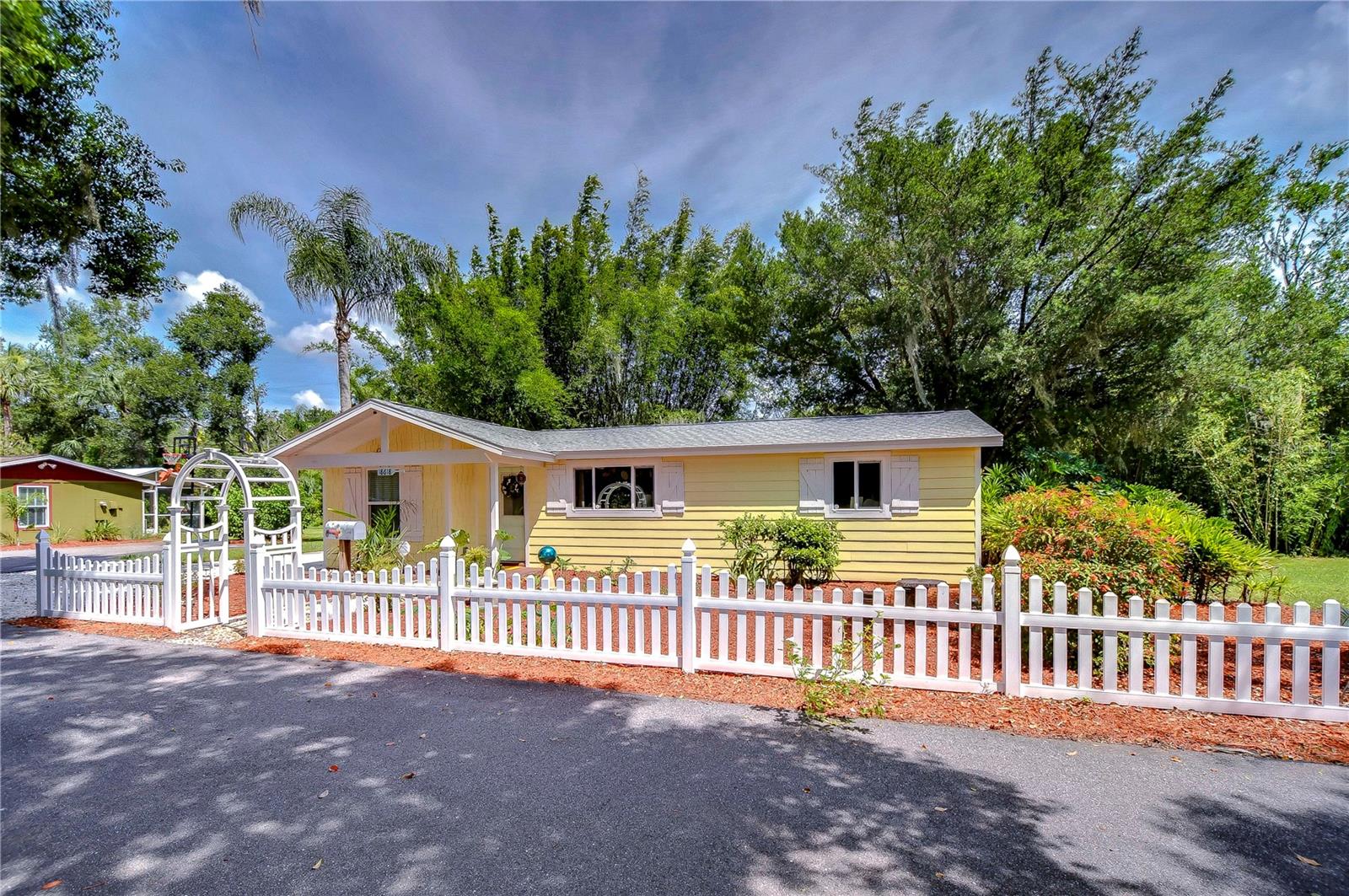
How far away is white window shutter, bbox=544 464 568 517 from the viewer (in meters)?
10.9

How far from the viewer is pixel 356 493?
11.1 metres

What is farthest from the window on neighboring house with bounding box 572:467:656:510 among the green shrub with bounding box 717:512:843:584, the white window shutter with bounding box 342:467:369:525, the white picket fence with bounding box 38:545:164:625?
the white picket fence with bounding box 38:545:164:625

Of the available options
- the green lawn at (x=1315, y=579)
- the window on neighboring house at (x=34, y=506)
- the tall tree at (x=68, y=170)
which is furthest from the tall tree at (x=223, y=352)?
the green lawn at (x=1315, y=579)

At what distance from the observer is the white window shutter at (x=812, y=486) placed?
→ 9609 millimetres

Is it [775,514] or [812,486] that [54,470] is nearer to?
[775,514]

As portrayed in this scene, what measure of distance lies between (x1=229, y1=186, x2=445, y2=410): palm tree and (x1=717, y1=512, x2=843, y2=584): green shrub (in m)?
15.2

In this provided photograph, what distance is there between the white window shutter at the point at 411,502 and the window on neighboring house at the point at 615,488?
3221 millimetres

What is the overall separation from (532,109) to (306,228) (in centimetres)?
1084

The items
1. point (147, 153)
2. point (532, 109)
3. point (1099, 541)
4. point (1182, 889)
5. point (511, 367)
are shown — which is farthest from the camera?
point (511, 367)

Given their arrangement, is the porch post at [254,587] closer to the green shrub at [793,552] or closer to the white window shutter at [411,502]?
the white window shutter at [411,502]

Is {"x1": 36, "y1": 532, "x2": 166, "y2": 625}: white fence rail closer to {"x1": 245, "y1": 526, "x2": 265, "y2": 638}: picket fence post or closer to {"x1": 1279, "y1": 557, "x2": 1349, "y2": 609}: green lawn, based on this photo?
{"x1": 245, "y1": 526, "x2": 265, "y2": 638}: picket fence post

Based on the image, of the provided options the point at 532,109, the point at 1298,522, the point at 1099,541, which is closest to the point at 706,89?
the point at 532,109

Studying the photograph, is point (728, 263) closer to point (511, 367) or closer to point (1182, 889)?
point (511, 367)

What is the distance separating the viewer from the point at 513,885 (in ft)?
7.08
